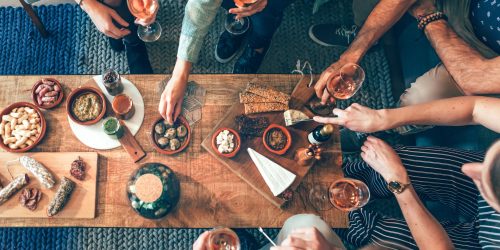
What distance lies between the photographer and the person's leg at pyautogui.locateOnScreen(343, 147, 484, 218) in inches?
66.5

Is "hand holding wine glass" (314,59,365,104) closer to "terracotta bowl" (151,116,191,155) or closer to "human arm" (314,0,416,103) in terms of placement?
"human arm" (314,0,416,103)

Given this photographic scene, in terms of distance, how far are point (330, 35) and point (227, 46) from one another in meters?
0.74

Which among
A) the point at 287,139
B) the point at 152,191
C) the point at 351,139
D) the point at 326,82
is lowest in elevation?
the point at 351,139

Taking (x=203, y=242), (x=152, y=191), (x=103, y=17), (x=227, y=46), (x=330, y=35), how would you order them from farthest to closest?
(x=330, y=35), (x=227, y=46), (x=103, y=17), (x=152, y=191), (x=203, y=242)

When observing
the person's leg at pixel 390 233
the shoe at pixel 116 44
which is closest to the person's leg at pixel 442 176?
the person's leg at pixel 390 233

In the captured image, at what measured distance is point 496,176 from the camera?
1.09 metres

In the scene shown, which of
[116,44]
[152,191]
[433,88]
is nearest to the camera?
[152,191]

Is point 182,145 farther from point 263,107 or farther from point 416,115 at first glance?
point 416,115

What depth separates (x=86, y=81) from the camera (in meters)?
1.65

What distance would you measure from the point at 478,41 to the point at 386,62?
32.0 inches

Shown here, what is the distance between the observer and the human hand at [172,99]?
5.13 ft

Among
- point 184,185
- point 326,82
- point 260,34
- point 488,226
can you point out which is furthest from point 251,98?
point 488,226

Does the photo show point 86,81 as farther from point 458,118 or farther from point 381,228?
point 458,118

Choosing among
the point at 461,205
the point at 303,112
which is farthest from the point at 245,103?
the point at 461,205
